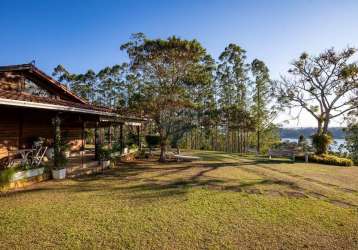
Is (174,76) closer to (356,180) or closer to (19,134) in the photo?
(19,134)

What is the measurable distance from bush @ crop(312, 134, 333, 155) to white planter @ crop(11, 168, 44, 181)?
17019mm

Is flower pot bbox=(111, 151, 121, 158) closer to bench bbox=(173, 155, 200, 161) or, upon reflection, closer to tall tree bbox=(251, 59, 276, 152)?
bench bbox=(173, 155, 200, 161)

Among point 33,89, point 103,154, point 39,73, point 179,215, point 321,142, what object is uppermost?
point 39,73

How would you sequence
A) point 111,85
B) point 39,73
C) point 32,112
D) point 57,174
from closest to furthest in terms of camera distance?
1. point 57,174
2. point 32,112
3. point 39,73
4. point 111,85

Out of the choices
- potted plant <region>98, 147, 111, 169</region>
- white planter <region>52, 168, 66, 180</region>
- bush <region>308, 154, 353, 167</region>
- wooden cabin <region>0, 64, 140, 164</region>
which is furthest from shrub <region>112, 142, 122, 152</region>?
bush <region>308, 154, 353, 167</region>

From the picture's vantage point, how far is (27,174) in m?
8.29

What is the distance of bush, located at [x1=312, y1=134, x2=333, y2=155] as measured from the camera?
680 inches

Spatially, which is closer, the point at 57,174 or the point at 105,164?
the point at 57,174

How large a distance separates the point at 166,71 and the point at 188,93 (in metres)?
2.00

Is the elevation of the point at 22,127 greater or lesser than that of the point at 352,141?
greater

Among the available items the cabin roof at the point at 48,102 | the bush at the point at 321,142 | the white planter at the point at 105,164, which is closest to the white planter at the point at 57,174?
the cabin roof at the point at 48,102

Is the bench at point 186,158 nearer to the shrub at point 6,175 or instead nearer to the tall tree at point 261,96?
the shrub at point 6,175

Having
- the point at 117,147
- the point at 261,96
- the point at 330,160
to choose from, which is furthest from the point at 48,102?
the point at 261,96

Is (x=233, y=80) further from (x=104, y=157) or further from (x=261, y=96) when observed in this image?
(x=104, y=157)
